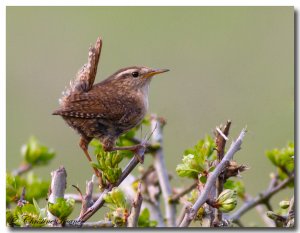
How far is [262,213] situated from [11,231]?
132cm

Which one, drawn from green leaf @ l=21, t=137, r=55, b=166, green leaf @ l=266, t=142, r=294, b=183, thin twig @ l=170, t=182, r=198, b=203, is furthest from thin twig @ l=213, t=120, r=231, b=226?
green leaf @ l=21, t=137, r=55, b=166

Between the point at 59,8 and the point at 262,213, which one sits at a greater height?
the point at 59,8

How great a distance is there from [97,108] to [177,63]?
1.84ft

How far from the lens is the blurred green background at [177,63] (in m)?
2.83

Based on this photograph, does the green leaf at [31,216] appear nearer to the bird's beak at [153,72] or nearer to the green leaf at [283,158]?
the bird's beak at [153,72]

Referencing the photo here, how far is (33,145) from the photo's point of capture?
2.89 metres

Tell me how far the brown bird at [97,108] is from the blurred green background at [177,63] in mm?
168

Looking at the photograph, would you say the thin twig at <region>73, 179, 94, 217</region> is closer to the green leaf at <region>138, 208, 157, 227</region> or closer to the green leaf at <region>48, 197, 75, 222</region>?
the green leaf at <region>48, 197, 75, 222</region>

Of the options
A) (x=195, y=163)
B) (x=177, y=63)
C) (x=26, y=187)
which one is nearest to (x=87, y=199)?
(x=195, y=163)

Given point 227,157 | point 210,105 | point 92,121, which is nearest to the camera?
point 227,157

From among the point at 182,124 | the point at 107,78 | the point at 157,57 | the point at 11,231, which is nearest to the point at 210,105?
the point at 182,124

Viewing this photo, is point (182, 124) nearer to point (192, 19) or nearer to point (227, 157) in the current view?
point (192, 19)

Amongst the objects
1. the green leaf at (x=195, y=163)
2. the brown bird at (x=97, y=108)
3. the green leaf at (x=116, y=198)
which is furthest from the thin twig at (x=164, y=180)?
the green leaf at (x=116, y=198)

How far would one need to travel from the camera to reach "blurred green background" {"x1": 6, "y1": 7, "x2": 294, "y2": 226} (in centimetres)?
283
